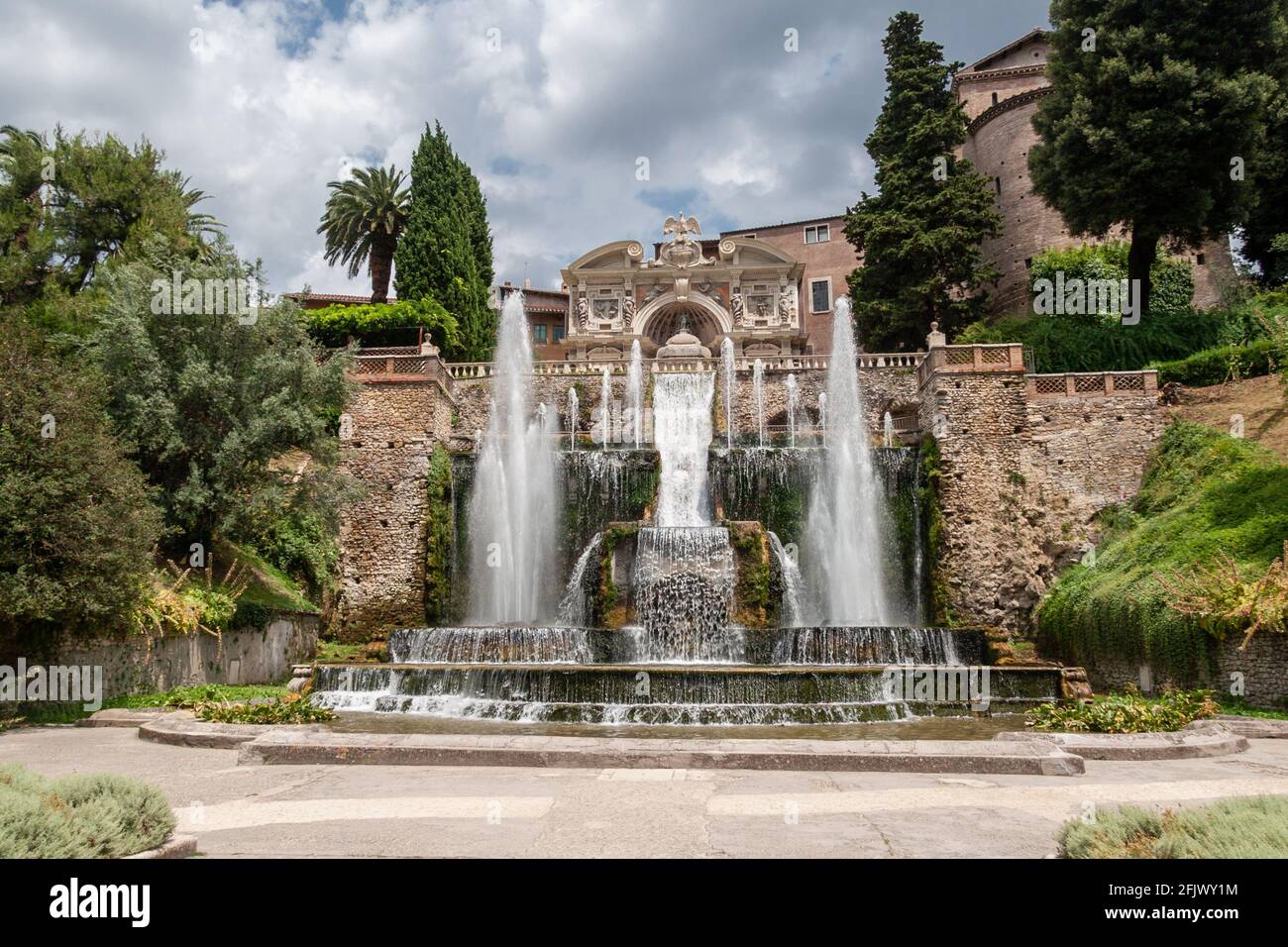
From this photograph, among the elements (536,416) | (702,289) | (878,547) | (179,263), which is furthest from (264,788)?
(702,289)

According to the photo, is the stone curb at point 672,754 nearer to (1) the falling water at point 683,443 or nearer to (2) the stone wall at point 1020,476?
(2) the stone wall at point 1020,476

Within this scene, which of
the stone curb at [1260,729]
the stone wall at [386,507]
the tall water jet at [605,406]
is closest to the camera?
the stone curb at [1260,729]

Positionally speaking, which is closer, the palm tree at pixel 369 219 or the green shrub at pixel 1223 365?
the green shrub at pixel 1223 365

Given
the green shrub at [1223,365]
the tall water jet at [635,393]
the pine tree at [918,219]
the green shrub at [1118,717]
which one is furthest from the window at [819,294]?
the green shrub at [1118,717]

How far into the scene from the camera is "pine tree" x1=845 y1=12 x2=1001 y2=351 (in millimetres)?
34156

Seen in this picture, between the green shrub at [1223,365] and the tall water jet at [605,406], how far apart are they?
16.7 meters

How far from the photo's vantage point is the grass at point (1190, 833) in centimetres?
398

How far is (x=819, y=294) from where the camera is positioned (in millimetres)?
52844

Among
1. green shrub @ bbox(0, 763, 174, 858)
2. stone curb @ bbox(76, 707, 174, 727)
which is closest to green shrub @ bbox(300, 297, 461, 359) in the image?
stone curb @ bbox(76, 707, 174, 727)

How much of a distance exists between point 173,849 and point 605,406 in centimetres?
Answer: 2587

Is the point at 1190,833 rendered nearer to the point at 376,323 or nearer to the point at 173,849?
the point at 173,849

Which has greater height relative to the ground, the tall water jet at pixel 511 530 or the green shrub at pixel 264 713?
the tall water jet at pixel 511 530

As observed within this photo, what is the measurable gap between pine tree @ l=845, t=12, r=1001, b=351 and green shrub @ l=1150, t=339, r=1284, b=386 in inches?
384

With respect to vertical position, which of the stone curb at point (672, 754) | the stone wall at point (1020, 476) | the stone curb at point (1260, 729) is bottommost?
the stone curb at point (1260, 729)
